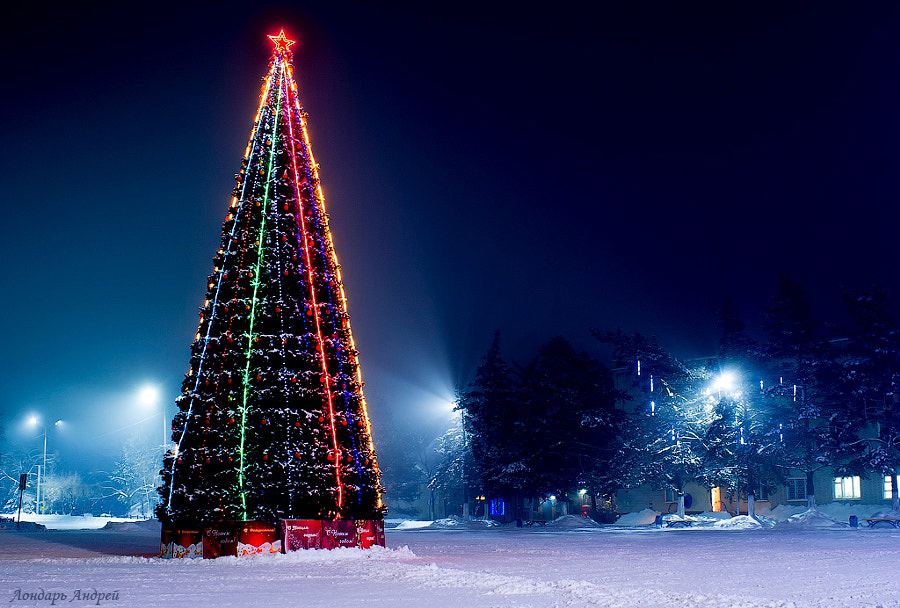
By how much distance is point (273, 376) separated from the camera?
2125cm

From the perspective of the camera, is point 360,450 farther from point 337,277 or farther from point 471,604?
point 471,604

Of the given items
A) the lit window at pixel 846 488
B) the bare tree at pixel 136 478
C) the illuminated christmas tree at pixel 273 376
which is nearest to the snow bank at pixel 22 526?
the illuminated christmas tree at pixel 273 376

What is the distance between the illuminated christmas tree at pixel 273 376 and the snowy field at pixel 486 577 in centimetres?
156

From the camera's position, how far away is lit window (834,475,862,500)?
51938mm

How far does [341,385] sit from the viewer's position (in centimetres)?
2230

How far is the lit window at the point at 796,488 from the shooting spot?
5516cm

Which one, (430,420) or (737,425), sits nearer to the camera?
(737,425)

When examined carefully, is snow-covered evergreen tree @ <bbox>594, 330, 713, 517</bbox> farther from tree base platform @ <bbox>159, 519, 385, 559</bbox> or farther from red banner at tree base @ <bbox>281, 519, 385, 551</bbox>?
tree base platform @ <bbox>159, 519, 385, 559</bbox>

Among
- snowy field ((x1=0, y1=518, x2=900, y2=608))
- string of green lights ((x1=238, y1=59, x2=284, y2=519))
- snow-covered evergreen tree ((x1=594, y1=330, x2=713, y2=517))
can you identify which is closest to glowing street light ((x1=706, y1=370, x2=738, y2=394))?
snow-covered evergreen tree ((x1=594, y1=330, x2=713, y2=517))

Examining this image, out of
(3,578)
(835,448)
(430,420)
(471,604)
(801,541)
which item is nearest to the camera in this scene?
(471,604)

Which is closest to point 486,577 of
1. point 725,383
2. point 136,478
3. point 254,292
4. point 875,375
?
point 254,292

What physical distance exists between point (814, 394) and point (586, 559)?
109 ft

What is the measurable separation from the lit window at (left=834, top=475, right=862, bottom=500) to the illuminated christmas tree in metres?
39.5

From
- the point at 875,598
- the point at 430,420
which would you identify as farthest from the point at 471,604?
the point at 430,420
